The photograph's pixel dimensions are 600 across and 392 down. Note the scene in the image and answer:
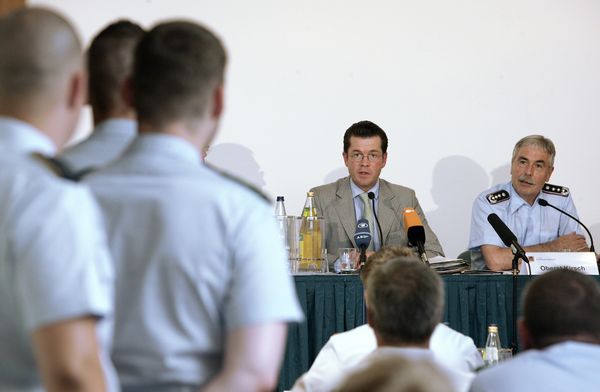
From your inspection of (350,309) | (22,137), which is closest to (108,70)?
(22,137)

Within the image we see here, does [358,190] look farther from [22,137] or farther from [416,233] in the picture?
[22,137]

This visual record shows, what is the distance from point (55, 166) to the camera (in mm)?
1223

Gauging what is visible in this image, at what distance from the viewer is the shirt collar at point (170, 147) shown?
1.38 metres

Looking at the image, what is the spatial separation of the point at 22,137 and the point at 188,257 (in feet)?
0.87

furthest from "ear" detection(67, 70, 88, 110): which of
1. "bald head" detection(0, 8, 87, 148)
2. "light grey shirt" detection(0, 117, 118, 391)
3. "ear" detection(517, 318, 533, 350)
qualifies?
"ear" detection(517, 318, 533, 350)

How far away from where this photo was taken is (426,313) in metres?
1.94

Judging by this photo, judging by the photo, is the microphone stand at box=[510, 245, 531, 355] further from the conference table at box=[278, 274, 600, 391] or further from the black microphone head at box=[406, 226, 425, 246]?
the black microphone head at box=[406, 226, 425, 246]

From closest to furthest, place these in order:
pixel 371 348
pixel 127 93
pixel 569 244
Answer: pixel 127 93 → pixel 371 348 → pixel 569 244

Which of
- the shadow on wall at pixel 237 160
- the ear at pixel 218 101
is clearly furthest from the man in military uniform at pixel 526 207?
the ear at pixel 218 101

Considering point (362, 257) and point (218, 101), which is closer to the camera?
point (218, 101)

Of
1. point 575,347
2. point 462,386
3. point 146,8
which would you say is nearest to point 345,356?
point 462,386

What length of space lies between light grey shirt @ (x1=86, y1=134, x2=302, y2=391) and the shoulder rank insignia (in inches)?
152

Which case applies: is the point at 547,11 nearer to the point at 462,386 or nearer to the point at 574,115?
the point at 574,115

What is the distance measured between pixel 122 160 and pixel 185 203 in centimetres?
13
